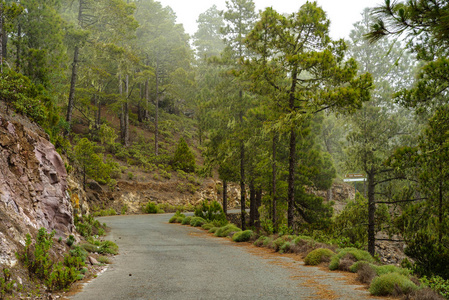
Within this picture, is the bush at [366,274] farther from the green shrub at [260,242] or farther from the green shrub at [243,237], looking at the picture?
the green shrub at [243,237]

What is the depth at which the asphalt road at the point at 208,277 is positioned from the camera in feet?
19.6

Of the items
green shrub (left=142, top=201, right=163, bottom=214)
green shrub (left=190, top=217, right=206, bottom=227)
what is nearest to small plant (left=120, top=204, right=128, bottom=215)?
green shrub (left=142, top=201, right=163, bottom=214)

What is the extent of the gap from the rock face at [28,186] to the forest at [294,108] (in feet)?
4.82

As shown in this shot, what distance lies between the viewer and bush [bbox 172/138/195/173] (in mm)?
35062

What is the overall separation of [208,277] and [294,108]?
759 cm

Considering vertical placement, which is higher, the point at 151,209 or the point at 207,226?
the point at 207,226

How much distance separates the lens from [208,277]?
744cm

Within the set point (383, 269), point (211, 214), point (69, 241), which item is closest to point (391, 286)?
point (383, 269)

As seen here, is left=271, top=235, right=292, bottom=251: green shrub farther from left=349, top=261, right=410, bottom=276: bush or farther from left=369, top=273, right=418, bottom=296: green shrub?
left=369, top=273, right=418, bottom=296: green shrub

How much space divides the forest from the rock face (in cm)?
147

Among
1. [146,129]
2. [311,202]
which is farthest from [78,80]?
[311,202]

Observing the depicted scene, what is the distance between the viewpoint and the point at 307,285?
6.60m

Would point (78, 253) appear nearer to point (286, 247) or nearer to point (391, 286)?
point (286, 247)

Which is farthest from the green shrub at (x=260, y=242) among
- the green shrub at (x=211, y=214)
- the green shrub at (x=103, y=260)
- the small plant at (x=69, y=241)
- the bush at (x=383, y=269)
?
the green shrub at (x=211, y=214)
